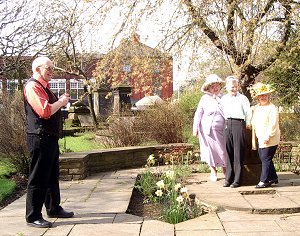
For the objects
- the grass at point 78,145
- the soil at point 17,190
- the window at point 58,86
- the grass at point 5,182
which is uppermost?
the window at point 58,86

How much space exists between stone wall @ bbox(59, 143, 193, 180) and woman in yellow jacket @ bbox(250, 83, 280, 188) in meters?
3.12

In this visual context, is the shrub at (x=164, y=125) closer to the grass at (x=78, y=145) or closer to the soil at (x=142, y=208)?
the grass at (x=78, y=145)

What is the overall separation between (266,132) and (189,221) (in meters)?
2.16

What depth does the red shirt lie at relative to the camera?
4750 millimetres

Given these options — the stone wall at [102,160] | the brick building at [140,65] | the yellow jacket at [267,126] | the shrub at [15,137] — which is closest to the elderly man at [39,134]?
the stone wall at [102,160]

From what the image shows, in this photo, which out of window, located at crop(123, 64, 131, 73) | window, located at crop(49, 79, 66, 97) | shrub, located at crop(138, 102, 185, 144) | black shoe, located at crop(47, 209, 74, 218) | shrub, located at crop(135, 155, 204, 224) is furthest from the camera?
window, located at crop(49, 79, 66, 97)

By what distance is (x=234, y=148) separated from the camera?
6.69 m

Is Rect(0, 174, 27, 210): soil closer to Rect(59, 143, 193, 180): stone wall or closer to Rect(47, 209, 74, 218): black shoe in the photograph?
Rect(59, 143, 193, 180): stone wall

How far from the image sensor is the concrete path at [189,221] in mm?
4512

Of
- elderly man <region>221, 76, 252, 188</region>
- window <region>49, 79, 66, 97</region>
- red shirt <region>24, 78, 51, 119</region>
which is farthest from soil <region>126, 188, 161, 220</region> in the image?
window <region>49, 79, 66, 97</region>

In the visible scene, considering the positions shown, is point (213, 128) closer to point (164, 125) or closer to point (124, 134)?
point (164, 125)

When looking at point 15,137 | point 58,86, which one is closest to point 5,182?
point 15,137

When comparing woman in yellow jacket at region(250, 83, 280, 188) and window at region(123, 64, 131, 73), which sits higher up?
window at region(123, 64, 131, 73)

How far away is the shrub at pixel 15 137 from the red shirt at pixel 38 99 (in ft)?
11.6
